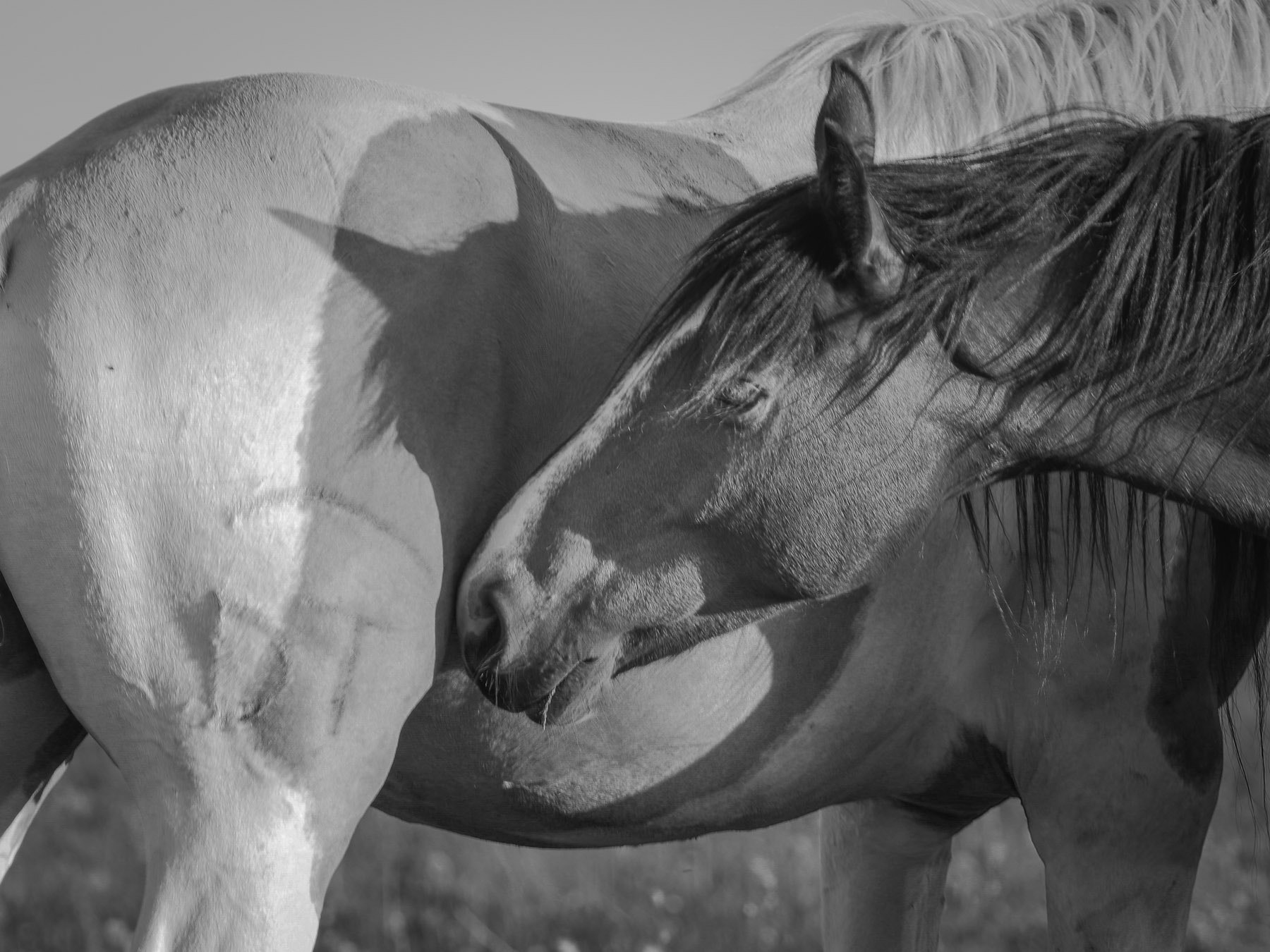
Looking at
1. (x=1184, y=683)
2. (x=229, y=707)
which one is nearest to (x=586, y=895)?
(x=1184, y=683)

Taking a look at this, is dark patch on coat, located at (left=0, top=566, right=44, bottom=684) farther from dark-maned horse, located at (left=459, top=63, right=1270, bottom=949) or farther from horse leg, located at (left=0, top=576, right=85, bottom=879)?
dark-maned horse, located at (left=459, top=63, right=1270, bottom=949)

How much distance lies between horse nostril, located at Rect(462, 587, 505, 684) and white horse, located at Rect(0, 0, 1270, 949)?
0.24 feet

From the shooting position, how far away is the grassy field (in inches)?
160

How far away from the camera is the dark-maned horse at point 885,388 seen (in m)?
1.76

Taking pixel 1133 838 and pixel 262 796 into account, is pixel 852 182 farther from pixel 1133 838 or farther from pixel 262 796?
pixel 1133 838

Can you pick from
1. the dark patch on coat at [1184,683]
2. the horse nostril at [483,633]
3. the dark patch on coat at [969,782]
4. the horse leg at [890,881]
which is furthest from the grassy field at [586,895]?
the horse nostril at [483,633]

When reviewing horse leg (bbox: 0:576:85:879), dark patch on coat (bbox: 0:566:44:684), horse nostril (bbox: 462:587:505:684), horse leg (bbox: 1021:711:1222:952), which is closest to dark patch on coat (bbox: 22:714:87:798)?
horse leg (bbox: 0:576:85:879)

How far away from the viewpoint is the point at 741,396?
1759 millimetres

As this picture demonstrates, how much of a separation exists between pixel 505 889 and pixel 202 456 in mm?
3144

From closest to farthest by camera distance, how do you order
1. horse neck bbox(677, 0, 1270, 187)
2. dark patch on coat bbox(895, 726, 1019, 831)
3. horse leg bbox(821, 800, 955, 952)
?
dark patch on coat bbox(895, 726, 1019, 831) < horse neck bbox(677, 0, 1270, 187) < horse leg bbox(821, 800, 955, 952)

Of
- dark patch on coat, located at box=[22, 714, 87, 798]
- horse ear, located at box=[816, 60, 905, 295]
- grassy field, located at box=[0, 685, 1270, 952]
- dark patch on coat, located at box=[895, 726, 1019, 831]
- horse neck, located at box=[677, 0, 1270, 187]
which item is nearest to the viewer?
horse ear, located at box=[816, 60, 905, 295]

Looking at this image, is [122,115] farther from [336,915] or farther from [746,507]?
[336,915]

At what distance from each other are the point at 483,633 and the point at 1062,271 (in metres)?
1.02

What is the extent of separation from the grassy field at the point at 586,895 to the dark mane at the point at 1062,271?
2.13 m
